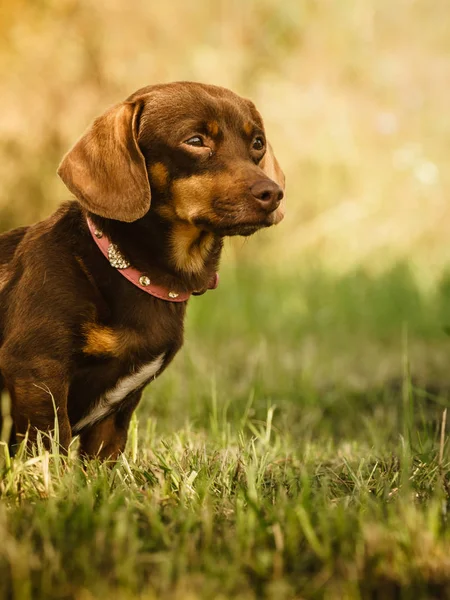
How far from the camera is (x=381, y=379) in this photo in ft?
14.5

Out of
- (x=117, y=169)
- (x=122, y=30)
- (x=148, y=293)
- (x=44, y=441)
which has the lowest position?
(x=44, y=441)

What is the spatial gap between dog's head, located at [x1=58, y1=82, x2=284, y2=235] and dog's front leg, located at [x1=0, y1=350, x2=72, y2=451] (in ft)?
1.58

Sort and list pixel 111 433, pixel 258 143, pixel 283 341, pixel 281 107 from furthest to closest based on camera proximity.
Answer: pixel 281 107, pixel 283 341, pixel 258 143, pixel 111 433

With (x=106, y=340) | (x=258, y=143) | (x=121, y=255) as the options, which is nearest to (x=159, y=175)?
(x=121, y=255)

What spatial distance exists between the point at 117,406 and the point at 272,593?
1264 millimetres

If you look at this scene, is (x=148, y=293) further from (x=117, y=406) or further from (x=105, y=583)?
(x=105, y=583)

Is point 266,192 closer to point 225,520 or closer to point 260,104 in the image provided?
point 225,520

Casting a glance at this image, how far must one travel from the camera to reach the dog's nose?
2.48m

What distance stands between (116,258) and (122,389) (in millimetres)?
397

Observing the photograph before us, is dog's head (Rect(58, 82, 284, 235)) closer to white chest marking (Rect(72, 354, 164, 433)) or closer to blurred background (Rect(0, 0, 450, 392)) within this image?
white chest marking (Rect(72, 354, 164, 433))

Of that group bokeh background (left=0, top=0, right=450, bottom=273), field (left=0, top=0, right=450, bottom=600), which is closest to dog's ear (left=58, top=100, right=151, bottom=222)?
field (left=0, top=0, right=450, bottom=600)

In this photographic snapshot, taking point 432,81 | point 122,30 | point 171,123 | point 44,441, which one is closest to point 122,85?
point 122,30

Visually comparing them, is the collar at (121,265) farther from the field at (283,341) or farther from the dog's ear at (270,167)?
the dog's ear at (270,167)

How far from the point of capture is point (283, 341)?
536 centimetres
